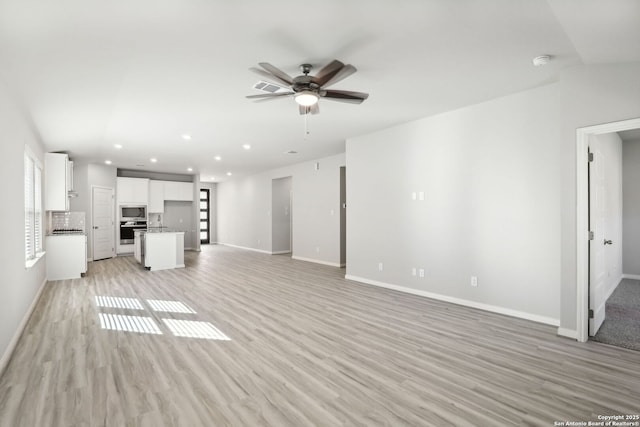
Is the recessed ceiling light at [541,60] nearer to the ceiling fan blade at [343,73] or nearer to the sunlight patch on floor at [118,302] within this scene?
the ceiling fan blade at [343,73]

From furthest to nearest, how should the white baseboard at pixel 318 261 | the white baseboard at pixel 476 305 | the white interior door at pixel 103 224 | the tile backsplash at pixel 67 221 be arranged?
the white interior door at pixel 103 224 < the white baseboard at pixel 318 261 < the tile backsplash at pixel 67 221 < the white baseboard at pixel 476 305

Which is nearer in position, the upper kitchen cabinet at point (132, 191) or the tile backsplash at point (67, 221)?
the tile backsplash at point (67, 221)

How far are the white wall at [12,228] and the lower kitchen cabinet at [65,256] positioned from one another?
262cm

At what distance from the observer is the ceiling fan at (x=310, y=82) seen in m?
2.75

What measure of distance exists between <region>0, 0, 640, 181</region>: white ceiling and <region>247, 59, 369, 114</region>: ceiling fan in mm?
194

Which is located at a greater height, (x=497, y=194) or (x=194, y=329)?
(x=497, y=194)

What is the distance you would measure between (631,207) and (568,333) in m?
4.83

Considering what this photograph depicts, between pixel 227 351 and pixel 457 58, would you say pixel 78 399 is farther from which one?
pixel 457 58

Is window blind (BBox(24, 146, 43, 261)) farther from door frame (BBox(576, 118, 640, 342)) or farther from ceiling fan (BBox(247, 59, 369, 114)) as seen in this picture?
door frame (BBox(576, 118, 640, 342))

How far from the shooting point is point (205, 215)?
13.8 m

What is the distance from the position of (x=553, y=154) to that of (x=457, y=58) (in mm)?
1737

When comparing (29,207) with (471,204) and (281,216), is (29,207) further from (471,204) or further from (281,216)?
(281,216)

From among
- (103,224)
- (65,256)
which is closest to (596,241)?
(65,256)

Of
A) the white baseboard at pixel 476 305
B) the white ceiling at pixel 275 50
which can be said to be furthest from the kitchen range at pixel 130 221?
the white baseboard at pixel 476 305
